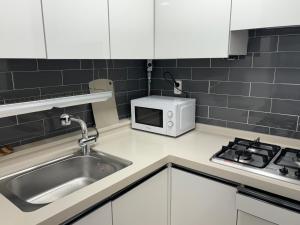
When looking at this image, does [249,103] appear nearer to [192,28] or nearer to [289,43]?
[289,43]

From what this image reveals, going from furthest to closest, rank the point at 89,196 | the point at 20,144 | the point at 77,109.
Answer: the point at 77,109
the point at 20,144
the point at 89,196

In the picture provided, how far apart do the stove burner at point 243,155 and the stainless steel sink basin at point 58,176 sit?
0.60 m

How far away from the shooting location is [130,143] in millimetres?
1604

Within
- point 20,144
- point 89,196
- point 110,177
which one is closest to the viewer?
point 89,196

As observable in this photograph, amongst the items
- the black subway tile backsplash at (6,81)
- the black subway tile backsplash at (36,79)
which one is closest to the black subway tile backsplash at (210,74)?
the black subway tile backsplash at (36,79)

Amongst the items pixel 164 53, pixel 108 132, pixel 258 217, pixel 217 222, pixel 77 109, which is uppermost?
pixel 164 53

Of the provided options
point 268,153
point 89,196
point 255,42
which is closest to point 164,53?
point 255,42

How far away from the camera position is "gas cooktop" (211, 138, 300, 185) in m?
1.14

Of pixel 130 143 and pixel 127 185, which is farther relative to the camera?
pixel 130 143

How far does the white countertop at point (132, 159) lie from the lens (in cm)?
91

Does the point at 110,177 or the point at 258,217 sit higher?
the point at 110,177

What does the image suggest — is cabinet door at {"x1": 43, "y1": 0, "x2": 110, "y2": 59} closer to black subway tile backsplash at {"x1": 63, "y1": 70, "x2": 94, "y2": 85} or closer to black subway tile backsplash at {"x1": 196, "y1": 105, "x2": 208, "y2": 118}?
black subway tile backsplash at {"x1": 63, "y1": 70, "x2": 94, "y2": 85}

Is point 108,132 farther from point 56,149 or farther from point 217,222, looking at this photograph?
point 217,222

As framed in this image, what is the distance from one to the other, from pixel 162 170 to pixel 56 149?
0.66 metres
